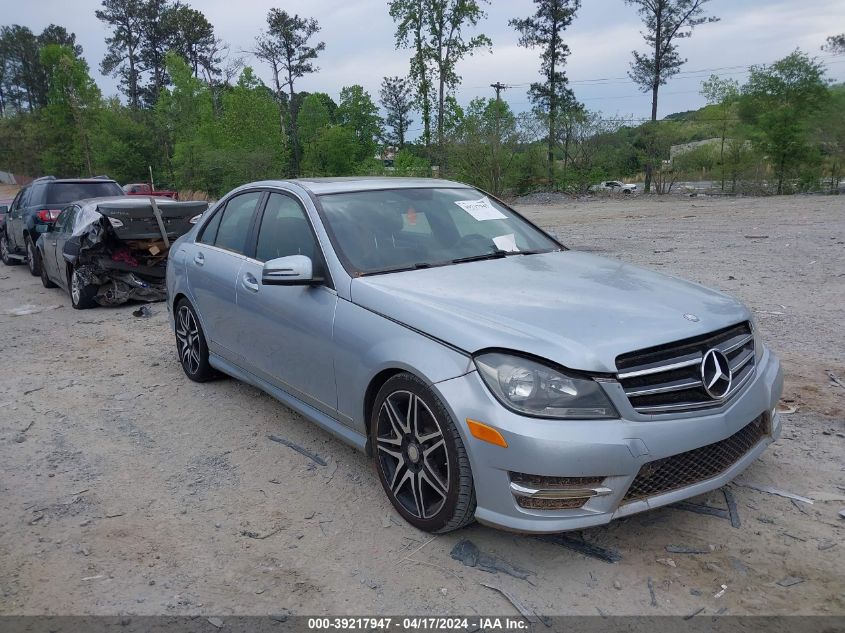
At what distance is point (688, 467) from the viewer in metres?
2.89

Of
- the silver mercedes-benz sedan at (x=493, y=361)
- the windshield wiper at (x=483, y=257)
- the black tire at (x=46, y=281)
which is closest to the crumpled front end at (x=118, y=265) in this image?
the black tire at (x=46, y=281)

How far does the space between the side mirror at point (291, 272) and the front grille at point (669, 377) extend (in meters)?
1.79

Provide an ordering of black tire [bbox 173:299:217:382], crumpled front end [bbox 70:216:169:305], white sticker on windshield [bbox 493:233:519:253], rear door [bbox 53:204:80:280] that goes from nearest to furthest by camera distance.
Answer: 1. white sticker on windshield [bbox 493:233:519:253]
2. black tire [bbox 173:299:217:382]
3. crumpled front end [bbox 70:216:169:305]
4. rear door [bbox 53:204:80:280]

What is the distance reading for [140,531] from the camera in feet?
11.2

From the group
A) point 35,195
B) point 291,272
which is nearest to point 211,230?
point 291,272

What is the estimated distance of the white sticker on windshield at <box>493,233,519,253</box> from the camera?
14.0ft

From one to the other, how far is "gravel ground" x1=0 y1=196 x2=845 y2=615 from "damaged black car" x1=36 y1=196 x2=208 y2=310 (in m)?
3.41

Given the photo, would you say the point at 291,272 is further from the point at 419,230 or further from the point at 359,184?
the point at 359,184

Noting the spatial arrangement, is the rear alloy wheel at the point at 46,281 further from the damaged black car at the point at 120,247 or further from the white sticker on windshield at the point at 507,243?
the white sticker on windshield at the point at 507,243

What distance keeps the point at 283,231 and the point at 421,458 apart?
78.4 inches

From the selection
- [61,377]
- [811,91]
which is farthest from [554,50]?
Answer: [61,377]

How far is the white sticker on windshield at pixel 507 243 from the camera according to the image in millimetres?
4277

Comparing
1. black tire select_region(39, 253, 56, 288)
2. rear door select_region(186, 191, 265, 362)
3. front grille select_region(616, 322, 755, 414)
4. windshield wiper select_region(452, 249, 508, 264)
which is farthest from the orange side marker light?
black tire select_region(39, 253, 56, 288)

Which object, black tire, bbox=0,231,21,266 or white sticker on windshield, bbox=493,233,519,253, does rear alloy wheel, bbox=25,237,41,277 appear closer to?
black tire, bbox=0,231,21,266
